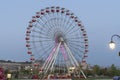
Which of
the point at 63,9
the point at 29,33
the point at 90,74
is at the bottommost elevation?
the point at 90,74

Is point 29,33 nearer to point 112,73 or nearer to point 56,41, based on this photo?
point 56,41

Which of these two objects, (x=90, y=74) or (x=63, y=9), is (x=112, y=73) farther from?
(x=63, y=9)

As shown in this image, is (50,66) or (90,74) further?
(90,74)

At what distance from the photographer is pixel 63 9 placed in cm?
7119

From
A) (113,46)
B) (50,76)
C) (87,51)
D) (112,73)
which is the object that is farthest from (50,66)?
(112,73)

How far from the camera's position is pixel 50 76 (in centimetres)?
7244

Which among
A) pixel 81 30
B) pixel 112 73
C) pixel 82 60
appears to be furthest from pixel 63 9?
pixel 112 73

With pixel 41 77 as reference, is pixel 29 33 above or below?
above

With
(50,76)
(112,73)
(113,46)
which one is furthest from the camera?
(112,73)

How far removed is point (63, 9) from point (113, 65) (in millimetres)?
91335

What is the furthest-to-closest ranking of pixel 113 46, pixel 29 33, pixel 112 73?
pixel 112 73, pixel 29 33, pixel 113 46

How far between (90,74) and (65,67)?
83.6 metres

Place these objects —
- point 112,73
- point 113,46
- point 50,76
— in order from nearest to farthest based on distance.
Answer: point 113,46 < point 50,76 < point 112,73

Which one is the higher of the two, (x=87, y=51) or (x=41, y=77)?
(x=87, y=51)
